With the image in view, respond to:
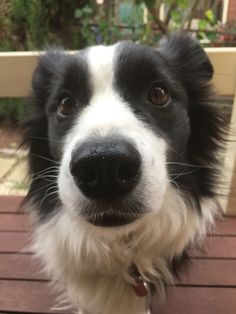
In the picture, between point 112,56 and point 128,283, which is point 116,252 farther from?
point 112,56

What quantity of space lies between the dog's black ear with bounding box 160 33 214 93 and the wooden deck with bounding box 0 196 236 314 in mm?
600

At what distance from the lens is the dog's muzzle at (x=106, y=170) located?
2.35 ft

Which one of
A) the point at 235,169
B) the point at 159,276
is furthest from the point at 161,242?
the point at 235,169

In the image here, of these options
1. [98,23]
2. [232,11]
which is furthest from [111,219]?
[98,23]

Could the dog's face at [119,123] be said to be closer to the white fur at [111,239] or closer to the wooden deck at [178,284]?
the white fur at [111,239]

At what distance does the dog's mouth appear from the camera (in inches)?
31.9

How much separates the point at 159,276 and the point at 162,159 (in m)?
0.37

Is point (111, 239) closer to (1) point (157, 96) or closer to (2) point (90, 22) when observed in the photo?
(1) point (157, 96)

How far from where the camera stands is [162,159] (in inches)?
34.4

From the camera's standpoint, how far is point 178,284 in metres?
1.26

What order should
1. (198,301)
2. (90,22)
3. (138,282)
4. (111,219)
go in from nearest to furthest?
(111,219) → (138,282) → (198,301) → (90,22)

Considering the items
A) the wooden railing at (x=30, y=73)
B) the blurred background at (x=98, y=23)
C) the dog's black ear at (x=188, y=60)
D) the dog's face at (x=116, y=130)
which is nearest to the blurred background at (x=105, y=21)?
the blurred background at (x=98, y=23)

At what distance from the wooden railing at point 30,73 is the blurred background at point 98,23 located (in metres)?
0.62

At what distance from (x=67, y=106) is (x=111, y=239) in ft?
1.10
